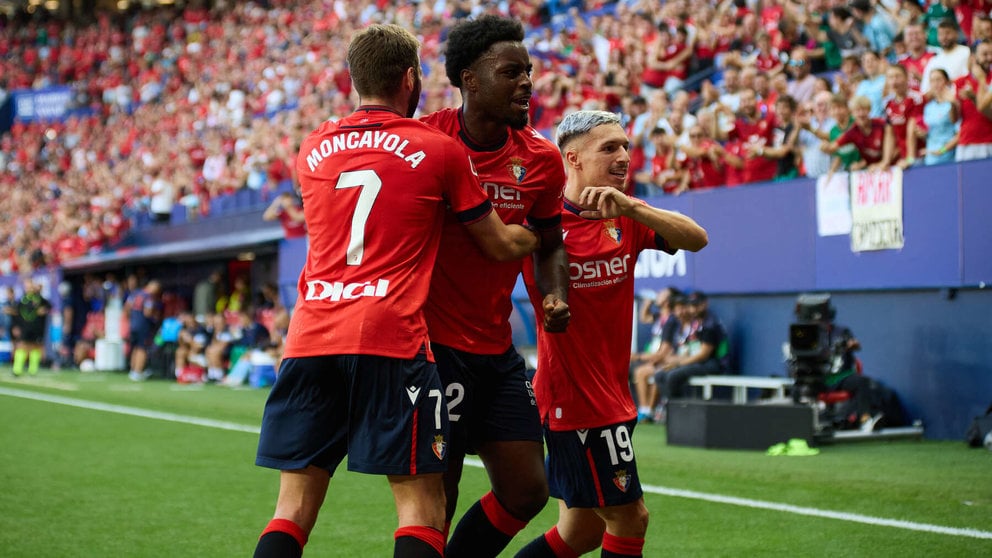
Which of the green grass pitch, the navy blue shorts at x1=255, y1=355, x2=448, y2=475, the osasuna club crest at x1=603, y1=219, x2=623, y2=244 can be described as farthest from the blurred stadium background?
the navy blue shorts at x1=255, y1=355, x2=448, y2=475

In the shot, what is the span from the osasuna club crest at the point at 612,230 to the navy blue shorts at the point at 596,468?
2.37 feet

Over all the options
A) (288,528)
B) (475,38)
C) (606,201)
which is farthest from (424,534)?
(475,38)

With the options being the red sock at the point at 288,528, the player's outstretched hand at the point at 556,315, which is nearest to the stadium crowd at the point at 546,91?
the player's outstretched hand at the point at 556,315

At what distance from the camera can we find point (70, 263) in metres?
28.6

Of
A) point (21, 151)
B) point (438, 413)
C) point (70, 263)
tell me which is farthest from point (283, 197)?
point (21, 151)

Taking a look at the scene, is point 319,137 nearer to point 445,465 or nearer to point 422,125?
point 422,125

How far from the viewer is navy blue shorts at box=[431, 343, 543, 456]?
173 inches

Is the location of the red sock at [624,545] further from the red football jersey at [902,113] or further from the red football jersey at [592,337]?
the red football jersey at [902,113]

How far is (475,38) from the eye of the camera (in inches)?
171

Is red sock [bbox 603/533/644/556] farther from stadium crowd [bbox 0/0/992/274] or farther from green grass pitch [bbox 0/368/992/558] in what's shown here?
stadium crowd [bbox 0/0/992/274]

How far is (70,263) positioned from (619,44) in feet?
55.5

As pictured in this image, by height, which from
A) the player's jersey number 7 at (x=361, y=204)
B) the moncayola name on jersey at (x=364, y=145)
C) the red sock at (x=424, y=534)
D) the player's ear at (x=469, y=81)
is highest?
the player's ear at (x=469, y=81)

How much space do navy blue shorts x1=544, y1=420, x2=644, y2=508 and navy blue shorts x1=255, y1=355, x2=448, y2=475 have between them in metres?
0.83

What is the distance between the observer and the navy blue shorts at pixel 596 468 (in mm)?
4426
